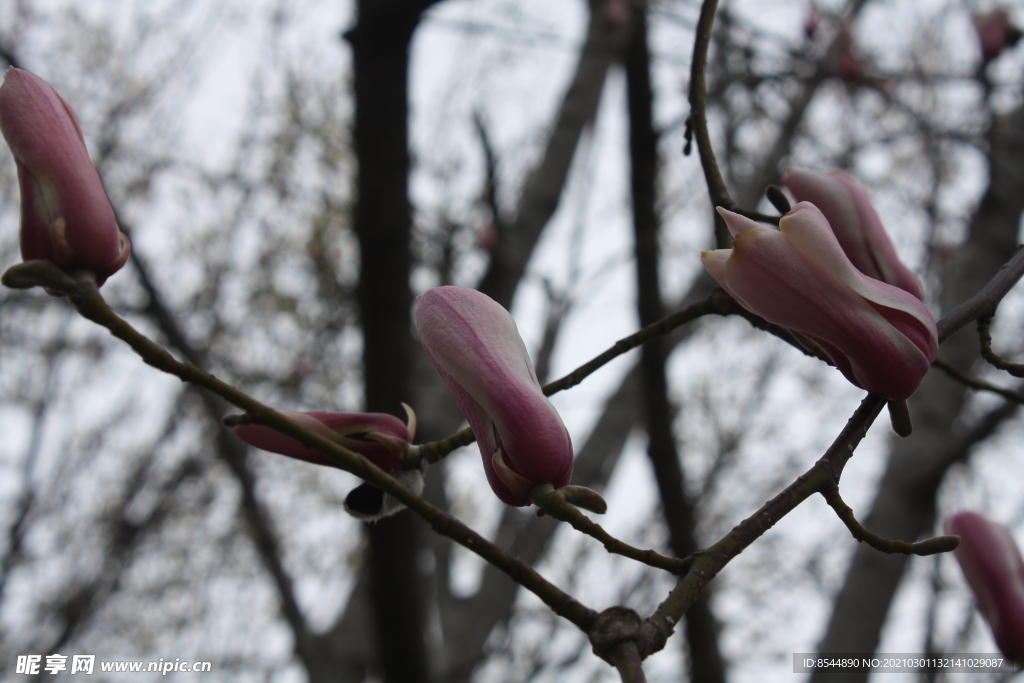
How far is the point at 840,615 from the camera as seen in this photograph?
81.0 inches

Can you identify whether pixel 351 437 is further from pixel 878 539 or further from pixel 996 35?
pixel 996 35

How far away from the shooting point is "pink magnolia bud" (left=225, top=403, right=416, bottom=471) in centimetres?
A: 64

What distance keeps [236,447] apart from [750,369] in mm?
3142

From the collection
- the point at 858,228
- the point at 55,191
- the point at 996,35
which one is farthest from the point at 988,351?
the point at 996,35

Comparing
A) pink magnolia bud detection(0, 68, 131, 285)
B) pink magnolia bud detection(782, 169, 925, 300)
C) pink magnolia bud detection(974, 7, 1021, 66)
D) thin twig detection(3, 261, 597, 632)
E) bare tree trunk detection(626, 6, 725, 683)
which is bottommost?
bare tree trunk detection(626, 6, 725, 683)

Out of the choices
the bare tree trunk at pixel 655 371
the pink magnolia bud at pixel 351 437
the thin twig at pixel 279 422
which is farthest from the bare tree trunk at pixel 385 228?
the thin twig at pixel 279 422

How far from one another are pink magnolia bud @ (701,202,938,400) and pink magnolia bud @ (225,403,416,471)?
0.27 m

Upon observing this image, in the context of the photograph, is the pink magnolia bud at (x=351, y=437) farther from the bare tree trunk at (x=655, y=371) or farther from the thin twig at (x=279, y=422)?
the bare tree trunk at (x=655, y=371)

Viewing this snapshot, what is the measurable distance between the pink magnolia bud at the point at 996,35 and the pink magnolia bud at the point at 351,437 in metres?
2.37

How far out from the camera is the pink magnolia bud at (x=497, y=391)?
1.92ft

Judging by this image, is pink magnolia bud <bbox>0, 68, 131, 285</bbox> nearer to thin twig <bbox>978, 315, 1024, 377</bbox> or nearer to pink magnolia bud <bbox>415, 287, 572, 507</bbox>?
pink magnolia bud <bbox>415, 287, 572, 507</bbox>

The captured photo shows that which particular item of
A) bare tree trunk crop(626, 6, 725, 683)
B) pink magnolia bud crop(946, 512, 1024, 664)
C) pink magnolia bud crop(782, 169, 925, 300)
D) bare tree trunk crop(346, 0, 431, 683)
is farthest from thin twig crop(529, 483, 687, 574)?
bare tree trunk crop(626, 6, 725, 683)

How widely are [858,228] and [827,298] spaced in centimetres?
20

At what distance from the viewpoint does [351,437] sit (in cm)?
67
